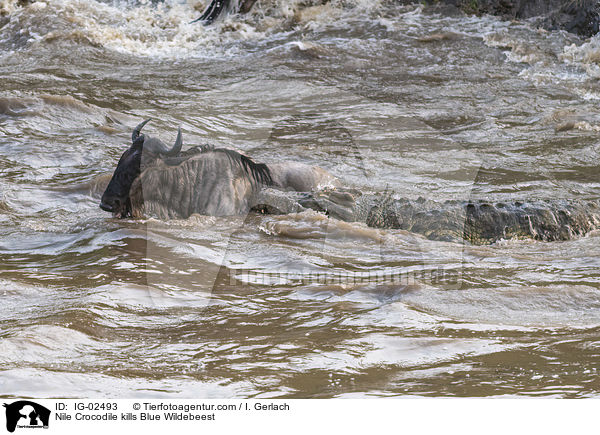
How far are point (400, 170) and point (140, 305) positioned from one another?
14.7 ft

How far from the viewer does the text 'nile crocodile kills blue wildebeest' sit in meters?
5.45

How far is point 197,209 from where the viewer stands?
5816mm

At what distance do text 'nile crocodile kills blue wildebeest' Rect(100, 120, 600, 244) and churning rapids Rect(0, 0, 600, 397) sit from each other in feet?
0.46

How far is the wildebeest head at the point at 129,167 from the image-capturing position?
215 inches

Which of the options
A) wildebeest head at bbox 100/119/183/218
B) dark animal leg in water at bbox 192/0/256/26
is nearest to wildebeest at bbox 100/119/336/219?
wildebeest head at bbox 100/119/183/218

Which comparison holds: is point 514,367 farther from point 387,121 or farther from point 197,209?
point 387,121

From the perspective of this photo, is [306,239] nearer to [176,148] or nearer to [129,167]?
[176,148]

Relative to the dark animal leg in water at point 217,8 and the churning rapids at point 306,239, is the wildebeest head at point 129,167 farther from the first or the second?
the dark animal leg in water at point 217,8

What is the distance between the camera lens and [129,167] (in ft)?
18.0
